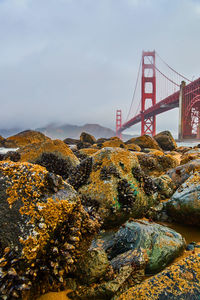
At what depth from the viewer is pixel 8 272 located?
1.25 metres

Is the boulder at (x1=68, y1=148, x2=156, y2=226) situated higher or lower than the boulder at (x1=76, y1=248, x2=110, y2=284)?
higher

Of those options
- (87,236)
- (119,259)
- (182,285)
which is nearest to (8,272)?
(87,236)

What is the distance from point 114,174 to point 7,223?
66.7 inches

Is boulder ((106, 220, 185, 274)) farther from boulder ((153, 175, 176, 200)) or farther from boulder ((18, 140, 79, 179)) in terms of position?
boulder ((18, 140, 79, 179))

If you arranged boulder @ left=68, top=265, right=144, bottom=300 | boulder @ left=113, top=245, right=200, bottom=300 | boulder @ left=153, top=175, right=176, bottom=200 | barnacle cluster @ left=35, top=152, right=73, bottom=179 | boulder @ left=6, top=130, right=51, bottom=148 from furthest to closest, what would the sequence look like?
boulder @ left=6, top=130, right=51, bottom=148 → barnacle cluster @ left=35, top=152, right=73, bottom=179 → boulder @ left=153, top=175, right=176, bottom=200 → boulder @ left=68, top=265, right=144, bottom=300 → boulder @ left=113, top=245, right=200, bottom=300

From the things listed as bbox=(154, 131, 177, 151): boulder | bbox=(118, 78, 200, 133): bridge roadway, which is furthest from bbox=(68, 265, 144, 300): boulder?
bbox=(118, 78, 200, 133): bridge roadway

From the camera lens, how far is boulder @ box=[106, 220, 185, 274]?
1779mm

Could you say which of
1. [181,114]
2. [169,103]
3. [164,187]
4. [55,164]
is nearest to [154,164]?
[164,187]

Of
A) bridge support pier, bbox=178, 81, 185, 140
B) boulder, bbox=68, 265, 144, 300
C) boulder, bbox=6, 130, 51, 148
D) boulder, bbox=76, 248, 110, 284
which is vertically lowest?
boulder, bbox=68, 265, 144, 300

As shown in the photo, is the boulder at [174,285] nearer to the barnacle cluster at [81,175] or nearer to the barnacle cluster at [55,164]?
the barnacle cluster at [81,175]

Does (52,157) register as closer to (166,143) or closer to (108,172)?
(108,172)

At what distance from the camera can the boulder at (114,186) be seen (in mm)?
2539

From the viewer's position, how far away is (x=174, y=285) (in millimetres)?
1357

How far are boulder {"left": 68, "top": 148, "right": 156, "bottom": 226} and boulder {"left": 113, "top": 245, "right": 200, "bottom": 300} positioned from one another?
1.09 meters
